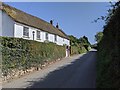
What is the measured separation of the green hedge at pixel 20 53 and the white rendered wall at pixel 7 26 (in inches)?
204

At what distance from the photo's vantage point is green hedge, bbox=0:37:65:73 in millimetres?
16625

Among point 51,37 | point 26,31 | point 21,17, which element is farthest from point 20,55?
point 51,37

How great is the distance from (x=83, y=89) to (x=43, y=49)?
1345 cm

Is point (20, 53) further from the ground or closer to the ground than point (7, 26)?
closer to the ground

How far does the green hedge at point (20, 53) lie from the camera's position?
16625 mm

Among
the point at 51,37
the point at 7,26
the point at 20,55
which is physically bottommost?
the point at 20,55

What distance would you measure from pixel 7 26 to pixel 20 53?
1117 cm

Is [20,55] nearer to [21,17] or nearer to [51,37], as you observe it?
[21,17]

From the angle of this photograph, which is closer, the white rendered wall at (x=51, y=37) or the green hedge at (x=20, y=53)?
the green hedge at (x=20, y=53)

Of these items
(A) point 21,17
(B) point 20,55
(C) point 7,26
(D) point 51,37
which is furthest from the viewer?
(D) point 51,37

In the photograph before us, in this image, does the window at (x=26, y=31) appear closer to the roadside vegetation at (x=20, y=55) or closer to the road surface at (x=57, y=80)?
the roadside vegetation at (x=20, y=55)

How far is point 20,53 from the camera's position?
63.0 feet

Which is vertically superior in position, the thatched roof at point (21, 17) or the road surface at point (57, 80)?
the thatched roof at point (21, 17)

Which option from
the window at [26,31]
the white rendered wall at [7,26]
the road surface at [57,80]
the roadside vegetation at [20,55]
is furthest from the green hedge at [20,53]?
the window at [26,31]
